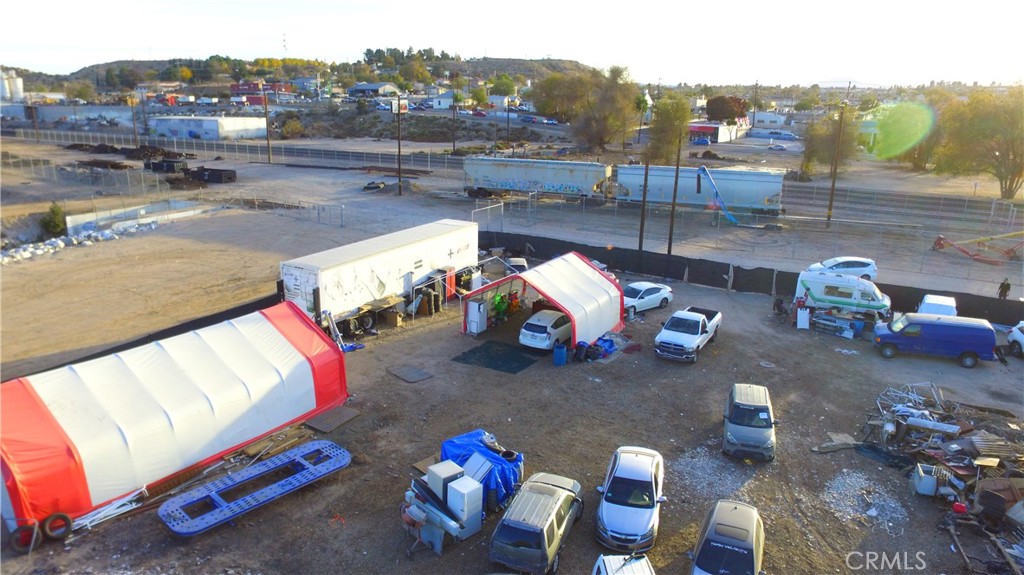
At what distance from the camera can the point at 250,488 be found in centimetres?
1252

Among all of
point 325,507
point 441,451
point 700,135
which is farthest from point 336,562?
point 700,135

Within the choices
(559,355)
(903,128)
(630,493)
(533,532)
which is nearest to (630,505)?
(630,493)

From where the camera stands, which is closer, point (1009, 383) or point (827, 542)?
point (827, 542)

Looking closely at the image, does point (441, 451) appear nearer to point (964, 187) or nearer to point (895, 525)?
point (895, 525)

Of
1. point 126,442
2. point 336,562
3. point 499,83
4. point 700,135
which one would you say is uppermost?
point 499,83

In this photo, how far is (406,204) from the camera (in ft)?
145

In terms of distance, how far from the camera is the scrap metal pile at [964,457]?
11234mm

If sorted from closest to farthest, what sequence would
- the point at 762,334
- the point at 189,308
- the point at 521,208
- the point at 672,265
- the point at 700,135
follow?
the point at 762,334, the point at 189,308, the point at 672,265, the point at 521,208, the point at 700,135

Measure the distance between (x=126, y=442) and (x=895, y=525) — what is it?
14.4 meters

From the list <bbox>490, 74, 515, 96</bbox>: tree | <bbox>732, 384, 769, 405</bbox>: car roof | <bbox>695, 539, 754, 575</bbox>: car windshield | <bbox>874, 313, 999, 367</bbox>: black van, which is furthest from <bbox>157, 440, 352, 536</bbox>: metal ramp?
<bbox>490, 74, 515, 96</bbox>: tree

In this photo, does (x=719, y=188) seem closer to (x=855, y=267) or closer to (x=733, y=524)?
(x=855, y=267)

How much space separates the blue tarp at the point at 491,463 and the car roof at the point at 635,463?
2.06m

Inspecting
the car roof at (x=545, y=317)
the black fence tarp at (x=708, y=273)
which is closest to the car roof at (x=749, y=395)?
the car roof at (x=545, y=317)

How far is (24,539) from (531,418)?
1005 cm
